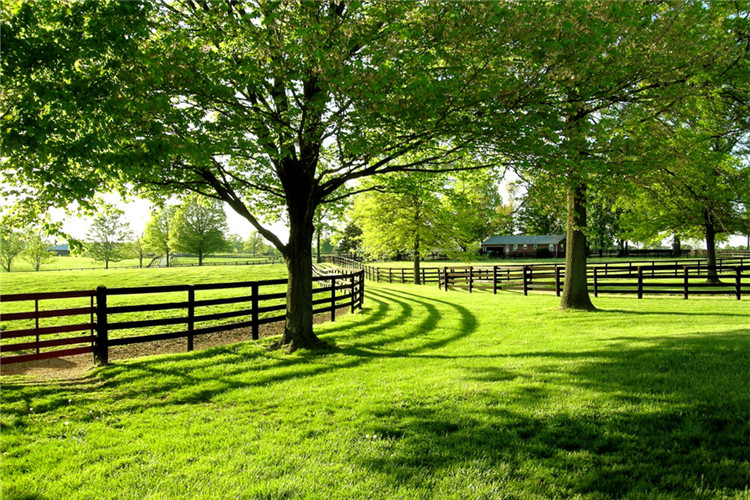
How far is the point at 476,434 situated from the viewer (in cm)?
415

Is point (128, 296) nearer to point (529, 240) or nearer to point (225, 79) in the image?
point (225, 79)

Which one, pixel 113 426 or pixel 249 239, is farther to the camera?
pixel 249 239

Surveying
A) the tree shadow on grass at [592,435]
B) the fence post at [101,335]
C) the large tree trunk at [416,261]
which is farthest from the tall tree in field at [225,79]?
the large tree trunk at [416,261]

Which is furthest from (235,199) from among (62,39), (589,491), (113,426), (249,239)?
(249,239)

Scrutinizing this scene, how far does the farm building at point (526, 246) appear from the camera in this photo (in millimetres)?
80438

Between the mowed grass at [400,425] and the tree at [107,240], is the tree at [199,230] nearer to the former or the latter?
the tree at [107,240]

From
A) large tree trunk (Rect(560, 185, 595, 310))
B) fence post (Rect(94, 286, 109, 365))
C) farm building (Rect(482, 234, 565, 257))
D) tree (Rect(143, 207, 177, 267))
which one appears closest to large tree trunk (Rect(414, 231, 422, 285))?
large tree trunk (Rect(560, 185, 595, 310))

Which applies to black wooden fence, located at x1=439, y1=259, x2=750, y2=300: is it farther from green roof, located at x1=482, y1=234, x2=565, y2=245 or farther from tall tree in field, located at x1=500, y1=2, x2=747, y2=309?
green roof, located at x1=482, y1=234, x2=565, y2=245

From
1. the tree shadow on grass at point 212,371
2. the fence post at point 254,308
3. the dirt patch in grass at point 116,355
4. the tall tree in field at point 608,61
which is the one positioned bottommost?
the dirt patch in grass at point 116,355

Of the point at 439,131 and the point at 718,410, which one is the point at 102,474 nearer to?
the point at 718,410

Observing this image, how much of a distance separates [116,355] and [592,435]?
33.8 feet

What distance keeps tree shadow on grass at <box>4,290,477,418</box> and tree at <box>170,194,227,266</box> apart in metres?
51.7

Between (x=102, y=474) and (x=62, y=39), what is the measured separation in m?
5.37

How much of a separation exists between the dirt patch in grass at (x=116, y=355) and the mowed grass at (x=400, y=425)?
984 millimetres
